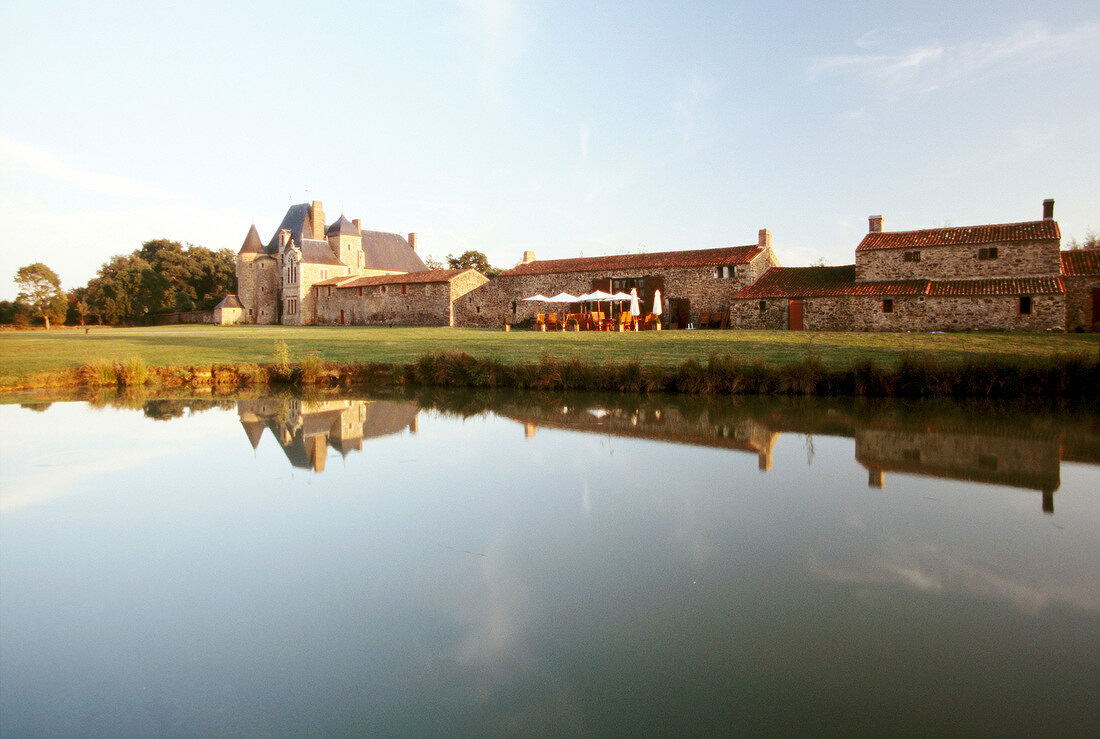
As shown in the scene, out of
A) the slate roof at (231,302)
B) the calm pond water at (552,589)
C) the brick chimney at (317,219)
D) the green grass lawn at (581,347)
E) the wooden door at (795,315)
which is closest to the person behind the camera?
the calm pond water at (552,589)

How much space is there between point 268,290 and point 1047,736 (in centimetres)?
4784

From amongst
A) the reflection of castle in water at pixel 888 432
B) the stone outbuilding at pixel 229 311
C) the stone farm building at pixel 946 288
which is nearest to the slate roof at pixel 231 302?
the stone outbuilding at pixel 229 311

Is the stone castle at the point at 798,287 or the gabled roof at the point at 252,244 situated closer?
the stone castle at the point at 798,287

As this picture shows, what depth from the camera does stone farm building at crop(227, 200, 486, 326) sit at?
119ft

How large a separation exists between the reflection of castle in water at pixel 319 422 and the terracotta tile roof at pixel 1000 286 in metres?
19.1

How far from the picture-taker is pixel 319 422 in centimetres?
1068

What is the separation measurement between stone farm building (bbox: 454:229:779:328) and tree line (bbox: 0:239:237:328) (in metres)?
26.7

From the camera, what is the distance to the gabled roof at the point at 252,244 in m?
45.3

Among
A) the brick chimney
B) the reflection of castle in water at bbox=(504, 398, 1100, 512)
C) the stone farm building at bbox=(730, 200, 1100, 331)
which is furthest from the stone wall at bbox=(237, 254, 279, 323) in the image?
the reflection of castle in water at bbox=(504, 398, 1100, 512)

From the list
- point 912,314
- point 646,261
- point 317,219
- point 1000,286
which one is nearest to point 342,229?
point 317,219

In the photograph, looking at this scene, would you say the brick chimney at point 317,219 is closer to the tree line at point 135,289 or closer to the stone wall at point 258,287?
the stone wall at point 258,287

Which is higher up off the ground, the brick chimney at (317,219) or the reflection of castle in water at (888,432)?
the brick chimney at (317,219)

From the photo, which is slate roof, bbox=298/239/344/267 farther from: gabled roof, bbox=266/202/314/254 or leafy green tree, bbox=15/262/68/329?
leafy green tree, bbox=15/262/68/329

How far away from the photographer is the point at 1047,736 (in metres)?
2.79
